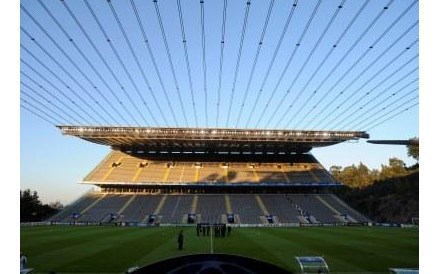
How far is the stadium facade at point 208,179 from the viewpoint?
64.0m

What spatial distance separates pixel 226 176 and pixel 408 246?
46721mm

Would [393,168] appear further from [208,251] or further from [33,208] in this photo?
[208,251]

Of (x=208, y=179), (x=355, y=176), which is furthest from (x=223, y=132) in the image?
(x=355, y=176)

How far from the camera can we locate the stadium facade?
64000mm

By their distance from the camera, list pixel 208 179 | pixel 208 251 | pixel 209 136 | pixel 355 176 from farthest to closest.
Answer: pixel 355 176
pixel 208 179
pixel 209 136
pixel 208 251

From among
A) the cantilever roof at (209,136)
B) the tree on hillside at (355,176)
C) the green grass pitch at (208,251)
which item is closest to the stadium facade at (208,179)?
the cantilever roof at (209,136)

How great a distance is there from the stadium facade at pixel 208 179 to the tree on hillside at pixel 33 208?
224 inches

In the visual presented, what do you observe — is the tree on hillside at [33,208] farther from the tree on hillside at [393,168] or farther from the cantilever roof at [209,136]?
the tree on hillside at [393,168]

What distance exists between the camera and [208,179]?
241ft

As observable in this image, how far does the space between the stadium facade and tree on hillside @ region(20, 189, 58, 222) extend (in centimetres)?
570

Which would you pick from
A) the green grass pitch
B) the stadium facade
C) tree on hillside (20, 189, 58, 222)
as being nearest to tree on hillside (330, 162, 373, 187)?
the stadium facade

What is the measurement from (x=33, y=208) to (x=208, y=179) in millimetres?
27917

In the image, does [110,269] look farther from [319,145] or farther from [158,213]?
[319,145]

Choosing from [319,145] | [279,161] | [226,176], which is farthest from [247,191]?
[319,145]
